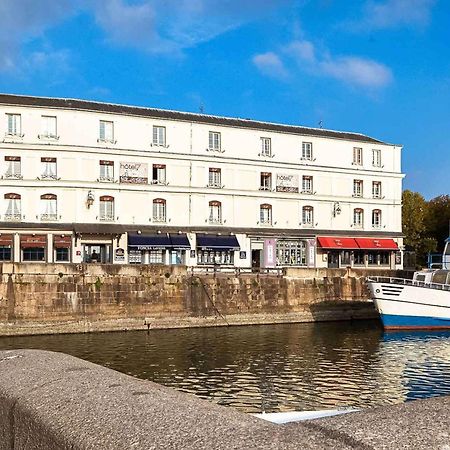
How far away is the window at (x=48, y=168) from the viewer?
1957 inches

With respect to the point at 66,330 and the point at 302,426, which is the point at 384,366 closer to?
the point at 66,330

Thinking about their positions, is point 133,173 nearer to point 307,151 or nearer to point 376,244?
point 307,151

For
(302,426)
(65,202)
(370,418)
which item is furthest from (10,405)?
(65,202)

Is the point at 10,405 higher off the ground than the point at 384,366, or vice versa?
the point at 10,405

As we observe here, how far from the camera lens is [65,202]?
50.0 meters

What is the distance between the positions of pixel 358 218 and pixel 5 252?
33.8 m

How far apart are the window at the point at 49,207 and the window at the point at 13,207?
189 cm

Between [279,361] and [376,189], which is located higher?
[376,189]

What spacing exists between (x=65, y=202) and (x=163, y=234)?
8735mm

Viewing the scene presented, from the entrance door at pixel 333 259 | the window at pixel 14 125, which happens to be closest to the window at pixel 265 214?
the entrance door at pixel 333 259

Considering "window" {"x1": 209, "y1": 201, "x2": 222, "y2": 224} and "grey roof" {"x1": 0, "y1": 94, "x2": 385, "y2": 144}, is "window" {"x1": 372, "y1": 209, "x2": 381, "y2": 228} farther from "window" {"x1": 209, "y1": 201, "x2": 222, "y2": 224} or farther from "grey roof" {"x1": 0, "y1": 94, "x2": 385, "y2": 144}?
"window" {"x1": 209, "y1": 201, "x2": 222, "y2": 224}

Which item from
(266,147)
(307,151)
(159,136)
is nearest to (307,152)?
(307,151)

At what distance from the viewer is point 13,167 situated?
49.2m

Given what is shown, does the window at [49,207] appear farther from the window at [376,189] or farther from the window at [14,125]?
the window at [376,189]
